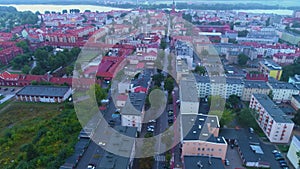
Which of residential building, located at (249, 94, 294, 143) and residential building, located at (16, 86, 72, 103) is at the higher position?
residential building, located at (249, 94, 294, 143)

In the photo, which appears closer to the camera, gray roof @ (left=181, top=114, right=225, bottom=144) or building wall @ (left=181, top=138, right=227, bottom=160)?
building wall @ (left=181, top=138, right=227, bottom=160)

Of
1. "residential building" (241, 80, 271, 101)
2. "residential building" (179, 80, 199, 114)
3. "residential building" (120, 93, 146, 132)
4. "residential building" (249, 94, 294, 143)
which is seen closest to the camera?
"residential building" (249, 94, 294, 143)

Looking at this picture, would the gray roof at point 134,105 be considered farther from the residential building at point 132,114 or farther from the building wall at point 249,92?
the building wall at point 249,92

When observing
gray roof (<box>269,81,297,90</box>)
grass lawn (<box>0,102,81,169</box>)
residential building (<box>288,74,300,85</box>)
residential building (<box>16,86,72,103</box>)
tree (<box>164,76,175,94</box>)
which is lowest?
grass lawn (<box>0,102,81,169</box>)

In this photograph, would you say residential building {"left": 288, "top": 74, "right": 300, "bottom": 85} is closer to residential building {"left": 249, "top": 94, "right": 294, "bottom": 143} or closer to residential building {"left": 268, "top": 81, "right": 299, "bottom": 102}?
residential building {"left": 268, "top": 81, "right": 299, "bottom": 102}

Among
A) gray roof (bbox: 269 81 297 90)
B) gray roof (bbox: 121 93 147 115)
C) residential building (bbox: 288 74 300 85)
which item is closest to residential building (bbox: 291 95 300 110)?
gray roof (bbox: 269 81 297 90)

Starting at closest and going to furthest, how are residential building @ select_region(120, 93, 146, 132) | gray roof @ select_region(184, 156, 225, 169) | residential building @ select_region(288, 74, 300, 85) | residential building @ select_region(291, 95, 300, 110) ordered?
gray roof @ select_region(184, 156, 225, 169), residential building @ select_region(120, 93, 146, 132), residential building @ select_region(291, 95, 300, 110), residential building @ select_region(288, 74, 300, 85)

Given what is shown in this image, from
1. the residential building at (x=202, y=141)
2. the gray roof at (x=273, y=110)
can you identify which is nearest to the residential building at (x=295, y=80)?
the gray roof at (x=273, y=110)
